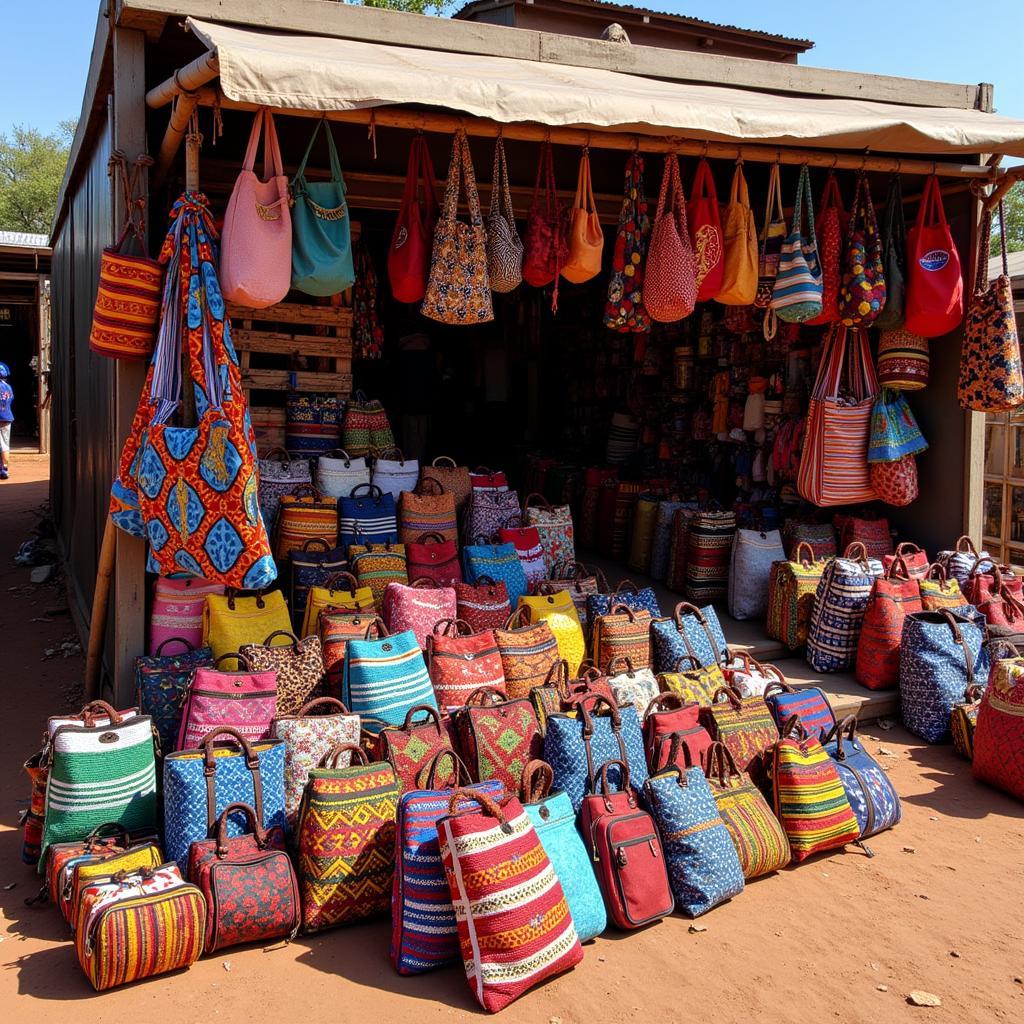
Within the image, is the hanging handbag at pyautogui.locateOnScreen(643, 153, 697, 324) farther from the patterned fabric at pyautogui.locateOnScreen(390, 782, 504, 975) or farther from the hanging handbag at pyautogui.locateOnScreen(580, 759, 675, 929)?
the patterned fabric at pyautogui.locateOnScreen(390, 782, 504, 975)

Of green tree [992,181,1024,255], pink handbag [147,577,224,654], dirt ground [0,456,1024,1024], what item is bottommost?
dirt ground [0,456,1024,1024]

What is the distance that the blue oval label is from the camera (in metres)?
6.20

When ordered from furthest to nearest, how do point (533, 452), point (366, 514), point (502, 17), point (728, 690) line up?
point (502, 17)
point (533, 452)
point (366, 514)
point (728, 690)

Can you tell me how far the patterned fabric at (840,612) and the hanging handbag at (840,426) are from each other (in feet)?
2.58

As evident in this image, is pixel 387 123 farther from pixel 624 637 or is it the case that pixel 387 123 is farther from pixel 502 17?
pixel 502 17

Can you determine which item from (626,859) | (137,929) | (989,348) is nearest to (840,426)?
(989,348)

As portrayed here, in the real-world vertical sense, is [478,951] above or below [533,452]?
below

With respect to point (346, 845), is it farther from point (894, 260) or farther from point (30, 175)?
point (30, 175)

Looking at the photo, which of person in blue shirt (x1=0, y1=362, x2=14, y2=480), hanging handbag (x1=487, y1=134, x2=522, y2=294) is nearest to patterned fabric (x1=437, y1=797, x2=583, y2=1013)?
hanging handbag (x1=487, y1=134, x2=522, y2=294)

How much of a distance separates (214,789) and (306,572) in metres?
1.97

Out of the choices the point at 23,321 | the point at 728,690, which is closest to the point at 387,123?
the point at 728,690

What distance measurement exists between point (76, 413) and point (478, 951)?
6.76 m

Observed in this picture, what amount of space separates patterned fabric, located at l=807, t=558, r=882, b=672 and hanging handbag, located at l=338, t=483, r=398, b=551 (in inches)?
106

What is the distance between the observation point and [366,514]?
5.79 m
